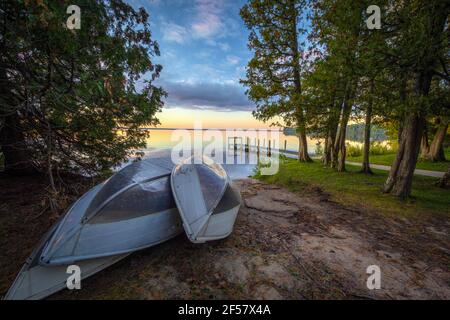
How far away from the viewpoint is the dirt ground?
234cm

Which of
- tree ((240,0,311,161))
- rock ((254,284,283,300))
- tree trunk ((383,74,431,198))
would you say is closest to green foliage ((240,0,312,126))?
tree ((240,0,311,161))

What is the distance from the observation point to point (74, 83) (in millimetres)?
3766

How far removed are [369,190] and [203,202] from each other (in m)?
6.44

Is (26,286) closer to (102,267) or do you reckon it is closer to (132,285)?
(102,267)

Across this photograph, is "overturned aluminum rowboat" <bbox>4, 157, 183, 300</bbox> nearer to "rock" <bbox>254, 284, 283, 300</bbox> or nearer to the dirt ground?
the dirt ground

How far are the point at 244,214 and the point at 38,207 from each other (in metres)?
4.98

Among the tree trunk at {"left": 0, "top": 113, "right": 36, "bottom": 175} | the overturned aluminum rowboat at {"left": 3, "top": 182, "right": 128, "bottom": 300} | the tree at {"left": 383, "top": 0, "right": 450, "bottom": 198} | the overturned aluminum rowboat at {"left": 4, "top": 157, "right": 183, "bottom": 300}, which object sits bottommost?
the overturned aluminum rowboat at {"left": 3, "top": 182, "right": 128, "bottom": 300}

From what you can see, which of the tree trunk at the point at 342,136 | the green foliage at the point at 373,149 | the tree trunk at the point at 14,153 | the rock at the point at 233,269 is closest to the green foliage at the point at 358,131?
the tree trunk at the point at 342,136

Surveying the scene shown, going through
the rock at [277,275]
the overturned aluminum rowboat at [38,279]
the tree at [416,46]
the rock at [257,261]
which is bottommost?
the rock at [277,275]

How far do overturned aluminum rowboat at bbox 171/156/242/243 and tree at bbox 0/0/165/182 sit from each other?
6.79ft

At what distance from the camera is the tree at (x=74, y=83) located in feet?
10.3

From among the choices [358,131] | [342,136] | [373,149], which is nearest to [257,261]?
[342,136]

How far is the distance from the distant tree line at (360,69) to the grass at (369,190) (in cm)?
50

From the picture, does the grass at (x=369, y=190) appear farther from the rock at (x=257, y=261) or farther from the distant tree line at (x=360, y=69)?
the rock at (x=257, y=261)
